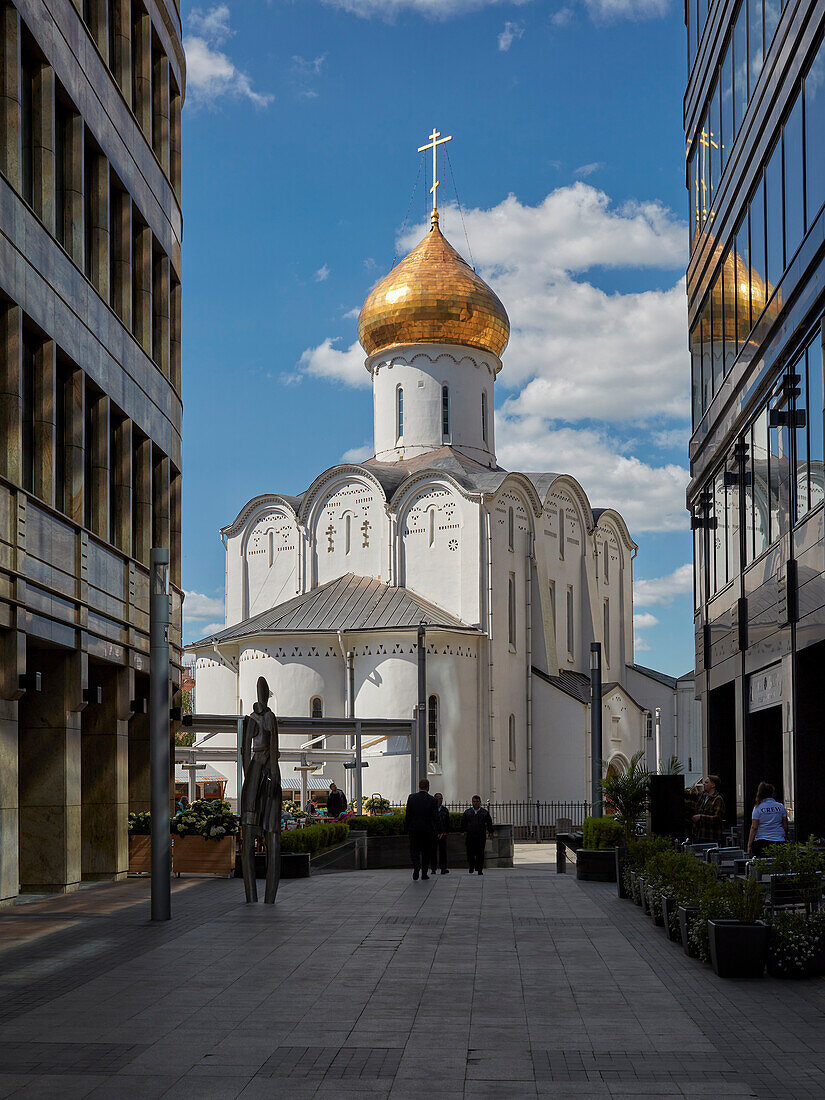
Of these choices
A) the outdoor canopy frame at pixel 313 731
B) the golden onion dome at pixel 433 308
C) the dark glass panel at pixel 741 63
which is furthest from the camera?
the golden onion dome at pixel 433 308

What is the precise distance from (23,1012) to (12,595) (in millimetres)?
8111

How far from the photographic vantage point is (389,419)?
57500 millimetres

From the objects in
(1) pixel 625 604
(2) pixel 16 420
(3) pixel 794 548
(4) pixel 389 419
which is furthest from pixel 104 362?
(1) pixel 625 604

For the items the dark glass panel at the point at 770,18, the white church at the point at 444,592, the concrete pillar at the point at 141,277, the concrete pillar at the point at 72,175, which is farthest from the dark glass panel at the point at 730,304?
the white church at the point at 444,592

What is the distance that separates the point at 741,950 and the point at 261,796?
24.1 ft

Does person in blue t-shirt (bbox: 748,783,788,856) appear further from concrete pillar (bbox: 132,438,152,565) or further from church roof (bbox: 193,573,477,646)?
church roof (bbox: 193,573,477,646)

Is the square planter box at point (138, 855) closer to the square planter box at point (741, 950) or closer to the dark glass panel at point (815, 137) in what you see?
the square planter box at point (741, 950)

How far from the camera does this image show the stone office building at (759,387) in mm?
18797

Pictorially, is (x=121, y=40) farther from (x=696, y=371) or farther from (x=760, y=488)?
(x=696, y=371)

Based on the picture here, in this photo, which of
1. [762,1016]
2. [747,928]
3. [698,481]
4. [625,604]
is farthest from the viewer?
[625,604]

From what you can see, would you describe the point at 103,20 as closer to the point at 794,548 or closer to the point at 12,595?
the point at 12,595

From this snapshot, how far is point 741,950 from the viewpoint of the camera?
35.7 ft

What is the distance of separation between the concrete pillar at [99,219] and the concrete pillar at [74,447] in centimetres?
208

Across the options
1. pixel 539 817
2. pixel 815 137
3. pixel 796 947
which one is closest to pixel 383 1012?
pixel 796 947
